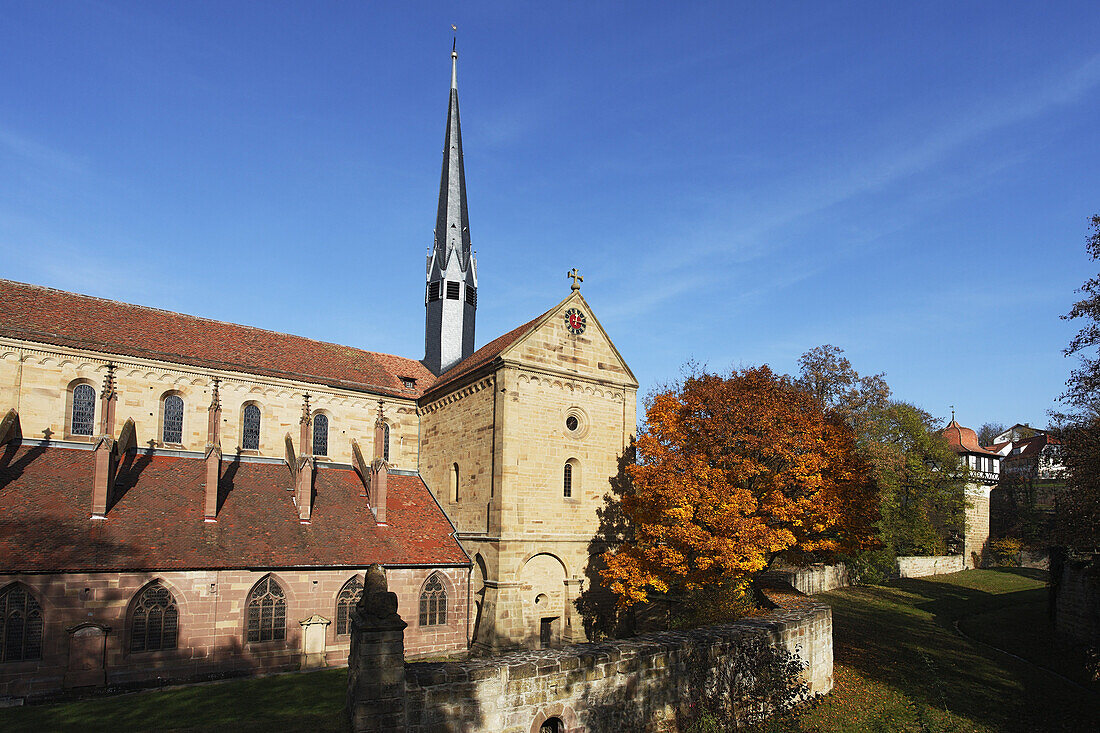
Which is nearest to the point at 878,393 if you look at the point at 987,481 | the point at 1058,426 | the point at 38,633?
the point at 1058,426

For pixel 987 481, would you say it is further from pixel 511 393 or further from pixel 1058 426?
pixel 511 393

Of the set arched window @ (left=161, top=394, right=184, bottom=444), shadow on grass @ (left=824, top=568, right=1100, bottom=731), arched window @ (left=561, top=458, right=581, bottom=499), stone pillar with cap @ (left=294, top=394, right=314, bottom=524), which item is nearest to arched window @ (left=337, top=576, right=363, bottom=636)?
stone pillar with cap @ (left=294, top=394, right=314, bottom=524)

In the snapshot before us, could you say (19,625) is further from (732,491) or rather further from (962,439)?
(962,439)

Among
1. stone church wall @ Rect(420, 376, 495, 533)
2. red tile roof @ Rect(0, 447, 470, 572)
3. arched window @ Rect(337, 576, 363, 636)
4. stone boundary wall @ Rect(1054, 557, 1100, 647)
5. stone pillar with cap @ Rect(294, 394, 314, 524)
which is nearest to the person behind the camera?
red tile roof @ Rect(0, 447, 470, 572)

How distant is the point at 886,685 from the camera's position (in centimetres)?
1759

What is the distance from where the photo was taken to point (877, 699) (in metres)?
16.4

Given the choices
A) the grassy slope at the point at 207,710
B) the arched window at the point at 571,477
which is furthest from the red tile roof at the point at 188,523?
the arched window at the point at 571,477

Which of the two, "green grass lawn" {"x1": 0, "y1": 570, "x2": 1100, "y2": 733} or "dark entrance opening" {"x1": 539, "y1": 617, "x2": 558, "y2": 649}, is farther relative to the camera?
"dark entrance opening" {"x1": 539, "y1": 617, "x2": 558, "y2": 649}

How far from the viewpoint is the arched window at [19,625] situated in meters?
17.9

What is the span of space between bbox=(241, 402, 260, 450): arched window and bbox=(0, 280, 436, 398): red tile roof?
1.71 meters

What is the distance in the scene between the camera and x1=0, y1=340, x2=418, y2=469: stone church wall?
2341 cm

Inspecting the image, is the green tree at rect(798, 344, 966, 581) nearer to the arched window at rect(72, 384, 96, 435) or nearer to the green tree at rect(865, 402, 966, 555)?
the green tree at rect(865, 402, 966, 555)

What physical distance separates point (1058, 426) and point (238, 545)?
27.1m

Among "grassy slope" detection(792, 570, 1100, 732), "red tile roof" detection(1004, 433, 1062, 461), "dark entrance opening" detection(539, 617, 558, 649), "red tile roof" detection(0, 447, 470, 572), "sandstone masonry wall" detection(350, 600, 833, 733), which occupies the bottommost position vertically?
"dark entrance opening" detection(539, 617, 558, 649)
